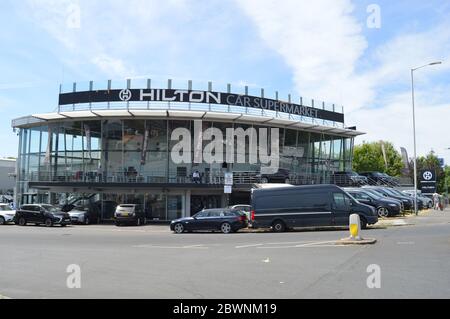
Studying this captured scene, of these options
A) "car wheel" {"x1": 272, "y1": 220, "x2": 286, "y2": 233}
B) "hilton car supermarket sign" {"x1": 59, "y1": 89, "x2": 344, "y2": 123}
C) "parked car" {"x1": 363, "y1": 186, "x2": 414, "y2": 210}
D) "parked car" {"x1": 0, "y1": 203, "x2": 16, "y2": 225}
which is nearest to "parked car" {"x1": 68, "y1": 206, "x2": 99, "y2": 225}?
"parked car" {"x1": 0, "y1": 203, "x2": 16, "y2": 225}

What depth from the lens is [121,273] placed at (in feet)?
37.5

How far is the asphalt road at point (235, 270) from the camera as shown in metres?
8.81

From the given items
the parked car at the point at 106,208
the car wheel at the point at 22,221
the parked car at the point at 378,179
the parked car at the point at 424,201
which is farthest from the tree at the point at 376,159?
the car wheel at the point at 22,221

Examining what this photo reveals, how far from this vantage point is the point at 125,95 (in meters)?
42.0

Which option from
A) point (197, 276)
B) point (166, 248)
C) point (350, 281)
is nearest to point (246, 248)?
point (166, 248)

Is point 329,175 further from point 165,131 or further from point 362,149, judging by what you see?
point 362,149

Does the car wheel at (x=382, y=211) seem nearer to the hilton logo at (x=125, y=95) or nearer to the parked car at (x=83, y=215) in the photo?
the parked car at (x=83, y=215)

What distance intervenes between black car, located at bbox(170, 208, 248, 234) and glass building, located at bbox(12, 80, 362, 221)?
437 inches

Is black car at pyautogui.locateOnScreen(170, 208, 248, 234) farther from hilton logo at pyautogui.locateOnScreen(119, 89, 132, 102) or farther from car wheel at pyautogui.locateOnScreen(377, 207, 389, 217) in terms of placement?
hilton logo at pyautogui.locateOnScreen(119, 89, 132, 102)

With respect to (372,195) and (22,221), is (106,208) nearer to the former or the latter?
(22,221)

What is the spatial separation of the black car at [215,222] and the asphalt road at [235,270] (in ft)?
24.5

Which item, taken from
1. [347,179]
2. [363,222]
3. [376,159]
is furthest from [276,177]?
[376,159]

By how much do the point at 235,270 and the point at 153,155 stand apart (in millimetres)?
31174

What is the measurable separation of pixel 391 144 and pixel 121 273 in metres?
86.5
